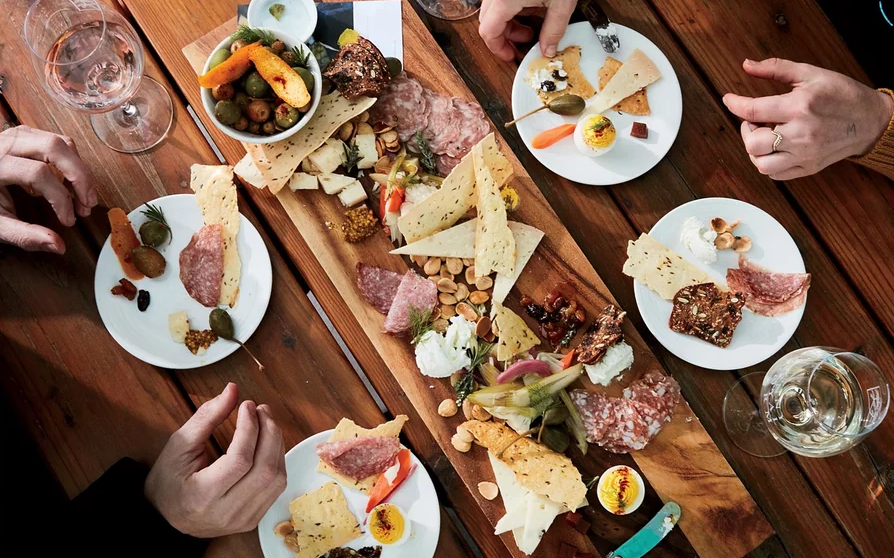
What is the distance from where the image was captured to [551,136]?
1633 mm

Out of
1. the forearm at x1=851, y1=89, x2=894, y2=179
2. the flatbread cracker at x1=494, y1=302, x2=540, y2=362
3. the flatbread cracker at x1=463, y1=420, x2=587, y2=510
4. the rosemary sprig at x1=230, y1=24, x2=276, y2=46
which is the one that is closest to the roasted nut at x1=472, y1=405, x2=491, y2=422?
the flatbread cracker at x1=463, y1=420, x2=587, y2=510

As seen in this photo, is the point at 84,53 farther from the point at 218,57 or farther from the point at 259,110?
the point at 259,110

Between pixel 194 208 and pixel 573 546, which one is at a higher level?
pixel 194 208

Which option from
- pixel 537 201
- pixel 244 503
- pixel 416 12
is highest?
pixel 416 12

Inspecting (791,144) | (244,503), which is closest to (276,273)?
(244,503)

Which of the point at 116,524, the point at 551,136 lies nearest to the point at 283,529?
the point at 116,524

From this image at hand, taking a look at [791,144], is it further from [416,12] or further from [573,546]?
[573,546]

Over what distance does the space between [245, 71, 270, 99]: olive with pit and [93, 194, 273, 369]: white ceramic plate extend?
A: 29 centimetres

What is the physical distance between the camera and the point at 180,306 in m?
1.61

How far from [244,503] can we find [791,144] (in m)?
1.46

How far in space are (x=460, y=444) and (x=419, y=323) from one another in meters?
0.29

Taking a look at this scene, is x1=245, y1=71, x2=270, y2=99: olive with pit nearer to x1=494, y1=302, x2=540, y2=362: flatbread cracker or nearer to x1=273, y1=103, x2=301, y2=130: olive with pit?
x1=273, y1=103, x2=301, y2=130: olive with pit

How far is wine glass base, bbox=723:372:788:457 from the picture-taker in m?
1.66

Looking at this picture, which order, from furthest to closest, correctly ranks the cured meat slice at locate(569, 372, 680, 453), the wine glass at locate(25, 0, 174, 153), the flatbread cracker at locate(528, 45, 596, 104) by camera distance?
the flatbread cracker at locate(528, 45, 596, 104)
the cured meat slice at locate(569, 372, 680, 453)
the wine glass at locate(25, 0, 174, 153)
